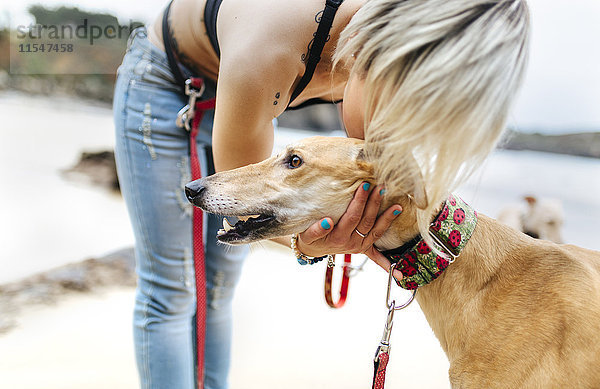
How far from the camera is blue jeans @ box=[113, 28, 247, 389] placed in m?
1.26

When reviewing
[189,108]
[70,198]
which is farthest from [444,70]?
[70,198]

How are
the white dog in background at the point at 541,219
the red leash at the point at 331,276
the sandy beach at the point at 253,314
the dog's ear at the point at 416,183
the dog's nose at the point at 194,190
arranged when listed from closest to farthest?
the dog's ear at the point at 416,183, the dog's nose at the point at 194,190, the red leash at the point at 331,276, the sandy beach at the point at 253,314, the white dog in background at the point at 541,219

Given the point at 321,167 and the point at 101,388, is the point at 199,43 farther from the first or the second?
the point at 101,388

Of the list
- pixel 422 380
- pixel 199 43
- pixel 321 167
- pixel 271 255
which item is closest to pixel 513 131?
pixel 321 167

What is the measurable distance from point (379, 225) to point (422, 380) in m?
1.45

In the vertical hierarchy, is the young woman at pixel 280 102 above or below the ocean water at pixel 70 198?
above

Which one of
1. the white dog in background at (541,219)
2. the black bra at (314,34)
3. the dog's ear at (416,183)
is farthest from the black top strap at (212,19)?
the white dog in background at (541,219)

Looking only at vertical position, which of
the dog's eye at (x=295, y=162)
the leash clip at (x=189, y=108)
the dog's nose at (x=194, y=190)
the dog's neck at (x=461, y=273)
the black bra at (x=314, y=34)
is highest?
the black bra at (x=314, y=34)

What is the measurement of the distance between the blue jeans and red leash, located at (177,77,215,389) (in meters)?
0.02

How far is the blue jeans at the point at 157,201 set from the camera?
1.26 metres

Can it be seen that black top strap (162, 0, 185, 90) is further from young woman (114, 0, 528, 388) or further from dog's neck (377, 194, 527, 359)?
dog's neck (377, 194, 527, 359)

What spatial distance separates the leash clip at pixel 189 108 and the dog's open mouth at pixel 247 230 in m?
0.33

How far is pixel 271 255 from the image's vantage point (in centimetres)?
369

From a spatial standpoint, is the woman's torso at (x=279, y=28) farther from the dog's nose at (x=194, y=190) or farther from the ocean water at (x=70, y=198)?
the ocean water at (x=70, y=198)
